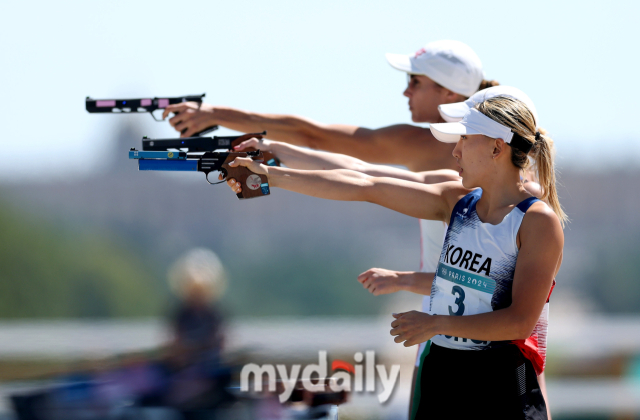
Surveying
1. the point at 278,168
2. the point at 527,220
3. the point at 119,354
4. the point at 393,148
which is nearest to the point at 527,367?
the point at 527,220

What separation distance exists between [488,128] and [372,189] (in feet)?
1.65

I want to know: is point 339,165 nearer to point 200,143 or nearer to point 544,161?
point 200,143

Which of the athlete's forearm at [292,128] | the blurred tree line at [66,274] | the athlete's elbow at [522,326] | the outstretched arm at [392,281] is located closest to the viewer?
the athlete's elbow at [522,326]

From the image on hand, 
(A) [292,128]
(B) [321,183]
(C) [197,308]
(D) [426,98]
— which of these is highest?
(D) [426,98]

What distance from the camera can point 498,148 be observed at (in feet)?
7.29

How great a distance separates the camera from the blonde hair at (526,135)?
7.17ft

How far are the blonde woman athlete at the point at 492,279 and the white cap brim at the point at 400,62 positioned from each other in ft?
3.23

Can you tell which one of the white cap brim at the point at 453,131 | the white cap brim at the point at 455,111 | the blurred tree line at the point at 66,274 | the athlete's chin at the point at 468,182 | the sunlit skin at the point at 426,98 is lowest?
the blurred tree line at the point at 66,274

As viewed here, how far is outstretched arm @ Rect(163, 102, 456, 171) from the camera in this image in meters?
3.10

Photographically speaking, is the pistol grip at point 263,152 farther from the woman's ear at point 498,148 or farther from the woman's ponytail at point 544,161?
the woman's ponytail at point 544,161

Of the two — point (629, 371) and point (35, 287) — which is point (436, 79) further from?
point (35, 287)

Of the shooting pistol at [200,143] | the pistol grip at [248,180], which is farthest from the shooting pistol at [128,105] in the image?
the pistol grip at [248,180]

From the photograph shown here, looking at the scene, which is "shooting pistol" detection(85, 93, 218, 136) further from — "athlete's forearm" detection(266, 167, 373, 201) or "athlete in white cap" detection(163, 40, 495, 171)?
"athlete's forearm" detection(266, 167, 373, 201)

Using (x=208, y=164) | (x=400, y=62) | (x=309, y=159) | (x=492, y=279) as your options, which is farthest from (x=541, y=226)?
(x=400, y=62)
